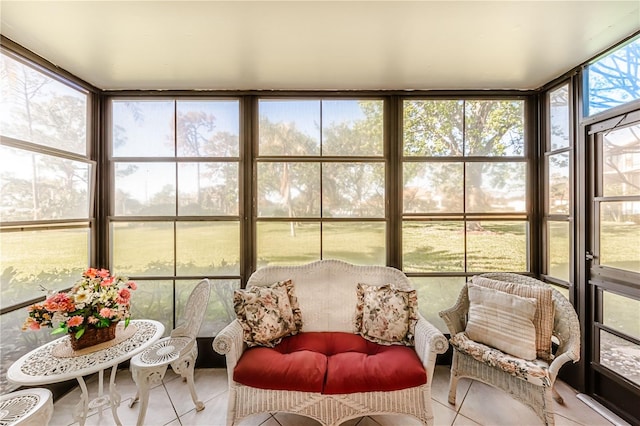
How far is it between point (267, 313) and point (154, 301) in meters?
1.35

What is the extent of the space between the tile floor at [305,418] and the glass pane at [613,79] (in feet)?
7.37

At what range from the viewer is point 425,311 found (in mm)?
2592

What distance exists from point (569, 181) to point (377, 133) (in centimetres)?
168

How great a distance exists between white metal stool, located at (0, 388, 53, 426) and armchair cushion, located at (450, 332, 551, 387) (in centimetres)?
250

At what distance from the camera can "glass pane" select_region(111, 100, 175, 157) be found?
8.45 ft

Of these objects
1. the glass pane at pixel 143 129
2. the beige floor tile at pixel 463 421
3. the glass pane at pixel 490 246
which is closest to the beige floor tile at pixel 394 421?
the beige floor tile at pixel 463 421

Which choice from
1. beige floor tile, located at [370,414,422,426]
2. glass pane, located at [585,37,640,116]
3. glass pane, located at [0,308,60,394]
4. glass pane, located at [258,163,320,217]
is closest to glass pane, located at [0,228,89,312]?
glass pane, located at [0,308,60,394]

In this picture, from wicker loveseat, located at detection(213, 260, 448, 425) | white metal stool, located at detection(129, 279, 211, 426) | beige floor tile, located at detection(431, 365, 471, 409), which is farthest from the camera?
beige floor tile, located at detection(431, 365, 471, 409)

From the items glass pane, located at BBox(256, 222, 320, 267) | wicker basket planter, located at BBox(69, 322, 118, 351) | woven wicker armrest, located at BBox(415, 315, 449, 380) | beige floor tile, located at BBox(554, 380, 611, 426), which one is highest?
glass pane, located at BBox(256, 222, 320, 267)

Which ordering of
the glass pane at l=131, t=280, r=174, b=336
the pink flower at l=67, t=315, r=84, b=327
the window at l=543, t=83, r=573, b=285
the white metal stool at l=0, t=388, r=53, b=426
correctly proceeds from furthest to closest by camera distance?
the glass pane at l=131, t=280, r=174, b=336 < the window at l=543, t=83, r=573, b=285 < the pink flower at l=67, t=315, r=84, b=327 < the white metal stool at l=0, t=388, r=53, b=426

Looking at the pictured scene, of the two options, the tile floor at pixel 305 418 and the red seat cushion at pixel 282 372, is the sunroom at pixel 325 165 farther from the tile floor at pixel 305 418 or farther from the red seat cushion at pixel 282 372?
the red seat cushion at pixel 282 372

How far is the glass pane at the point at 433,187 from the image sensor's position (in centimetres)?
259

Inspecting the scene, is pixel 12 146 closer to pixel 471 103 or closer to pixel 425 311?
pixel 425 311

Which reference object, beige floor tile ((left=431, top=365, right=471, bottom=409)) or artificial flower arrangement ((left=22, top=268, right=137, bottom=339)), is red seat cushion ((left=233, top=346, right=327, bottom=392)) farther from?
beige floor tile ((left=431, top=365, right=471, bottom=409))
